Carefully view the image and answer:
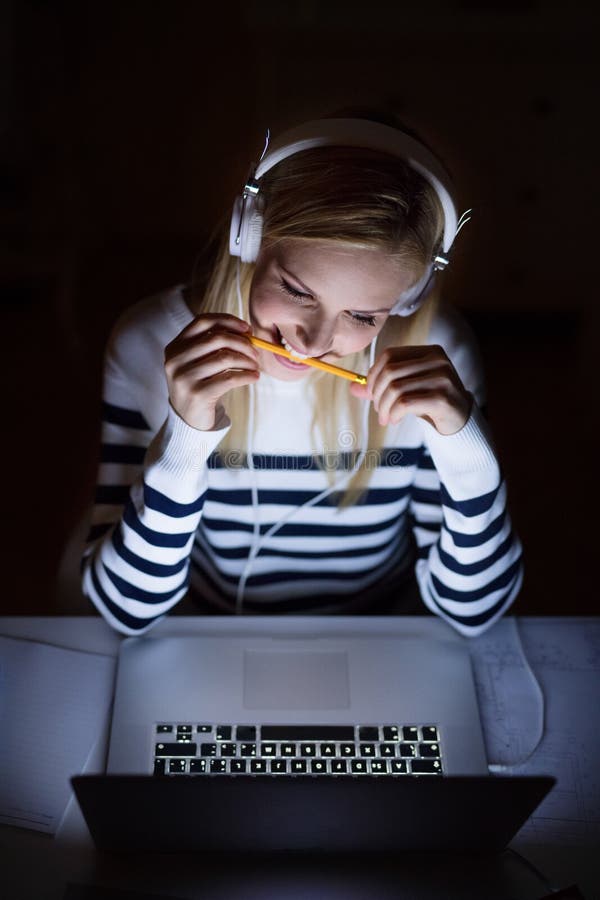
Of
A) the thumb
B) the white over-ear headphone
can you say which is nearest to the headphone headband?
the white over-ear headphone

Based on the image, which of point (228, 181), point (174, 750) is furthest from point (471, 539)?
point (228, 181)

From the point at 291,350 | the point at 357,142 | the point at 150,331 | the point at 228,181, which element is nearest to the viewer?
the point at 357,142

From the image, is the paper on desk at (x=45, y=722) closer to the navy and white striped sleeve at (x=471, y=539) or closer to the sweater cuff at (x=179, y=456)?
the sweater cuff at (x=179, y=456)

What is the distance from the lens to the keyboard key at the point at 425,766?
2.68 feet

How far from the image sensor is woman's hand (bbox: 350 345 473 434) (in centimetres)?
83

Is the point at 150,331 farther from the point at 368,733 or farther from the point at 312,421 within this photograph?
the point at 368,733

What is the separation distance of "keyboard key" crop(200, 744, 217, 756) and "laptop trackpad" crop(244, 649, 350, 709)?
6cm

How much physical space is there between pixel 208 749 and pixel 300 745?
0.32 ft

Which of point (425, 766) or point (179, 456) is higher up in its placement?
point (179, 456)

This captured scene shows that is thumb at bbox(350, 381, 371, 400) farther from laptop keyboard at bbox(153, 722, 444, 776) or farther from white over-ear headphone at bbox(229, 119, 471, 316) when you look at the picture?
laptop keyboard at bbox(153, 722, 444, 776)

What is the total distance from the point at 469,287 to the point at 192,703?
5.34 ft

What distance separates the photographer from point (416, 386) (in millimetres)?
824

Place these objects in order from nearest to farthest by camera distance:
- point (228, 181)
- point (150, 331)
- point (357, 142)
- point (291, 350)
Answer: point (357, 142)
point (291, 350)
point (150, 331)
point (228, 181)

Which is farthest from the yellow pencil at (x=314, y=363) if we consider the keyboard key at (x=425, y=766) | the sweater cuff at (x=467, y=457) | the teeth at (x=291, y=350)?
the keyboard key at (x=425, y=766)
